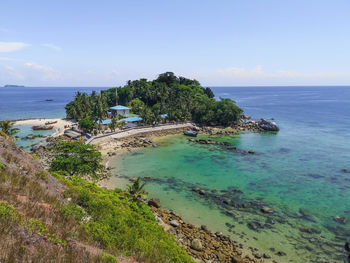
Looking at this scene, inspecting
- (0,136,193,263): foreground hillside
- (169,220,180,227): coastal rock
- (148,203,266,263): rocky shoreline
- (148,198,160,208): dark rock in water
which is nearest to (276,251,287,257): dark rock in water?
(148,203,266,263): rocky shoreline

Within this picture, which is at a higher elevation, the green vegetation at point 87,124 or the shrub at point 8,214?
the shrub at point 8,214

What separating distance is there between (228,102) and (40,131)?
7371 cm

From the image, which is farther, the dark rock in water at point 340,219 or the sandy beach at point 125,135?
the sandy beach at point 125,135

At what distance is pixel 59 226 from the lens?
12.6m

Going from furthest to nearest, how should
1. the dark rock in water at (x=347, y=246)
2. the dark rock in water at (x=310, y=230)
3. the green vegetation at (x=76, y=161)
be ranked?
the green vegetation at (x=76, y=161) → the dark rock in water at (x=310, y=230) → the dark rock in water at (x=347, y=246)

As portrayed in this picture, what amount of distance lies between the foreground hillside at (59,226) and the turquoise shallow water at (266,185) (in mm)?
12859

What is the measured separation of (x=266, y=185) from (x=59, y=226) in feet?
118

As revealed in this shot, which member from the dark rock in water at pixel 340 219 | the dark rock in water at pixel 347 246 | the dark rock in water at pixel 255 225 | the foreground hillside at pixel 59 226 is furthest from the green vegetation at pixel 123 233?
the dark rock in water at pixel 340 219

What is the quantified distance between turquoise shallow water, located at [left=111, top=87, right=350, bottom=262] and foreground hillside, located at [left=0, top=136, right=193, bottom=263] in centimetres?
1286

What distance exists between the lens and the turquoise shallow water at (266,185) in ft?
83.1

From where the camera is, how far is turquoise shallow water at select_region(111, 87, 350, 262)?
83.1 ft

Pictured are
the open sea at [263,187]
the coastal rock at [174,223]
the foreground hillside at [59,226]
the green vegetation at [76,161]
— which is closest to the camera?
the foreground hillside at [59,226]

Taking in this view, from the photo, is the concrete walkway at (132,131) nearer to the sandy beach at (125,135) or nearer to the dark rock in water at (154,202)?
the sandy beach at (125,135)

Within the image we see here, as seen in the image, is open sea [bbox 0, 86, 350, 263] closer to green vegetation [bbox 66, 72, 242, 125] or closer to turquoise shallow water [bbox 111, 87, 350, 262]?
turquoise shallow water [bbox 111, 87, 350, 262]
